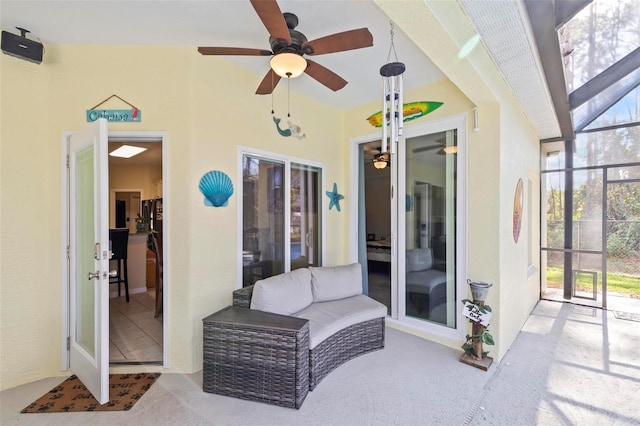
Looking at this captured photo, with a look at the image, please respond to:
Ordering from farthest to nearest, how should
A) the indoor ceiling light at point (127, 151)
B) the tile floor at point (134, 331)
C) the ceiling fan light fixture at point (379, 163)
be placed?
the indoor ceiling light at point (127, 151)
the ceiling fan light fixture at point (379, 163)
the tile floor at point (134, 331)

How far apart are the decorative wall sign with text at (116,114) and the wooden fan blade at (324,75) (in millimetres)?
1549

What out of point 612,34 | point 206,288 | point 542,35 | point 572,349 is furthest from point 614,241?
point 206,288

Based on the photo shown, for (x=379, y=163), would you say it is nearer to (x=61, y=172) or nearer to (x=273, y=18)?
(x=273, y=18)

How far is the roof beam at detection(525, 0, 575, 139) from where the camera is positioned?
1789 millimetres

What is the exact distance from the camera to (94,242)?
2.21 metres

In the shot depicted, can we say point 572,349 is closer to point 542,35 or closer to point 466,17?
point 542,35

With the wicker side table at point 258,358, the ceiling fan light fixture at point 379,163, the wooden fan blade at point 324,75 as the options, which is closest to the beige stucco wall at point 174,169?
the wicker side table at point 258,358

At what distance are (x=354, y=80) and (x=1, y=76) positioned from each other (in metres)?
3.03

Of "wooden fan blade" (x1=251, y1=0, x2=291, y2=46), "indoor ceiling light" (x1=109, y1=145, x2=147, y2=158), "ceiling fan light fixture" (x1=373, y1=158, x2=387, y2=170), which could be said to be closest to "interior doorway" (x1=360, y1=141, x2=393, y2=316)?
"ceiling fan light fixture" (x1=373, y1=158, x2=387, y2=170)

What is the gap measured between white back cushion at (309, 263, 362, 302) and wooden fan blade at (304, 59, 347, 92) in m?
1.83

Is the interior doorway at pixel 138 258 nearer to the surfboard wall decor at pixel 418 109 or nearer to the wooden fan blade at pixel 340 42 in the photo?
the wooden fan blade at pixel 340 42

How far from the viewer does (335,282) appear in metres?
3.09

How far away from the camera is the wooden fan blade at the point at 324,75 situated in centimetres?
213

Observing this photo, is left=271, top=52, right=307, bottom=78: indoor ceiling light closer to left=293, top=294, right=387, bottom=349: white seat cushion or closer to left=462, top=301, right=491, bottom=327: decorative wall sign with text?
Answer: left=293, top=294, right=387, bottom=349: white seat cushion
